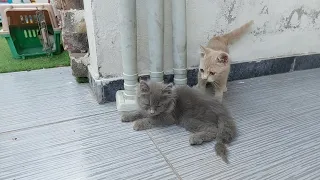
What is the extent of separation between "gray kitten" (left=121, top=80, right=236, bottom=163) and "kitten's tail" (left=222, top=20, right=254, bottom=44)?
0.62 metres

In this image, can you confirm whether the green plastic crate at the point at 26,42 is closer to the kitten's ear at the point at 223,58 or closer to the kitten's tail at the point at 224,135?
the kitten's ear at the point at 223,58

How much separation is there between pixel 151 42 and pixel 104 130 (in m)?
0.56

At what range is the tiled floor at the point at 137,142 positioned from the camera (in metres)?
0.95

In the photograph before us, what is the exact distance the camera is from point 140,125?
48.8 inches

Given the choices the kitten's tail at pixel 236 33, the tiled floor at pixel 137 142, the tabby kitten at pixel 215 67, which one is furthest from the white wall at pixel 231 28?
the tiled floor at pixel 137 142

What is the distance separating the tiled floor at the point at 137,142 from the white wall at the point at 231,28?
336 mm

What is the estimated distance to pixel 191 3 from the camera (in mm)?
1544

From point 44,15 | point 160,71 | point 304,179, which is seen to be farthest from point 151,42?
point 44,15

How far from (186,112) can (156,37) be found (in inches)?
18.3

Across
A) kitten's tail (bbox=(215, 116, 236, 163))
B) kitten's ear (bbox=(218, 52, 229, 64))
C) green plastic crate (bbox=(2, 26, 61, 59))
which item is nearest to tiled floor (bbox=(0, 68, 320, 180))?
kitten's tail (bbox=(215, 116, 236, 163))

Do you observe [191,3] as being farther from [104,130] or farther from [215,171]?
[215,171]

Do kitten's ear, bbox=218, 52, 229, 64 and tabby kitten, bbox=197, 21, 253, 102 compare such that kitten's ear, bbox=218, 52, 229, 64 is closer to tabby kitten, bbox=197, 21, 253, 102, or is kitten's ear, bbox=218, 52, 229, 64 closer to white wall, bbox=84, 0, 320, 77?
tabby kitten, bbox=197, 21, 253, 102

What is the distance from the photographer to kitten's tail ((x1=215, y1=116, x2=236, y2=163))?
1.04 metres

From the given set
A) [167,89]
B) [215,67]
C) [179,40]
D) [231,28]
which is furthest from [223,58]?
[231,28]
